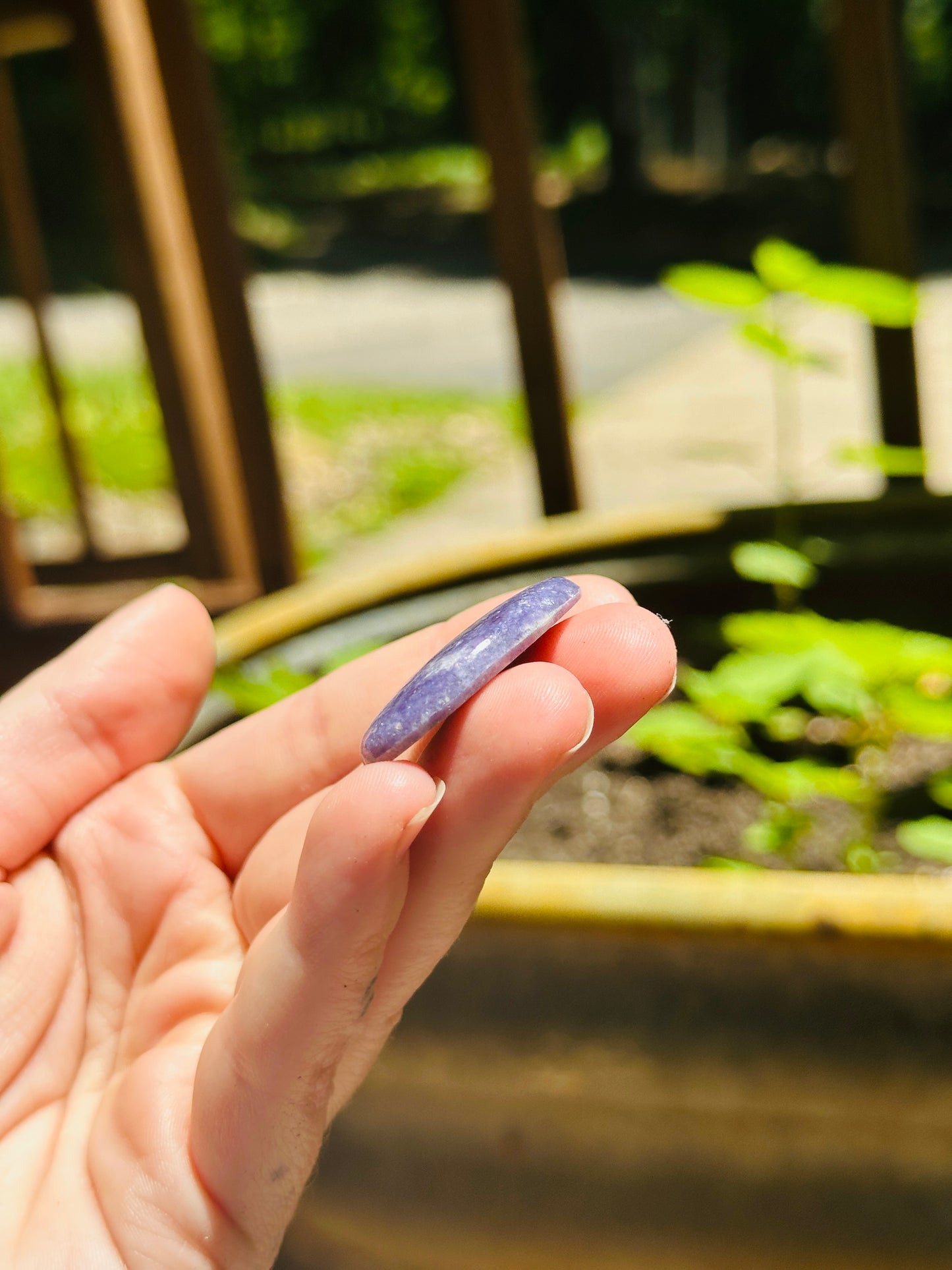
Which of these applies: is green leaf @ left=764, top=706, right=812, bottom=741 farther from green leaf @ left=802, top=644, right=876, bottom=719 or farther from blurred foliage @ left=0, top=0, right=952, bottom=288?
blurred foliage @ left=0, top=0, right=952, bottom=288

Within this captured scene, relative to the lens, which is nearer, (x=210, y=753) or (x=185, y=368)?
(x=210, y=753)

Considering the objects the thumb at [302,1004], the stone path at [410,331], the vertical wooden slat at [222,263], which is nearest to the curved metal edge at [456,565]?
the vertical wooden slat at [222,263]

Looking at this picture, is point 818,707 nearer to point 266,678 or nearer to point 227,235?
point 266,678

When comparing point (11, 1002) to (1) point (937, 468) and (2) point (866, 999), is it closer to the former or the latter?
(2) point (866, 999)

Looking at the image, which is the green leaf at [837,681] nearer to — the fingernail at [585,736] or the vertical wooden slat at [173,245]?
the fingernail at [585,736]

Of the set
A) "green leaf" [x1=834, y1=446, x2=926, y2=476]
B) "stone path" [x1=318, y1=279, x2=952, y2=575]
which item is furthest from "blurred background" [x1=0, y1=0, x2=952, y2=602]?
"green leaf" [x1=834, y1=446, x2=926, y2=476]

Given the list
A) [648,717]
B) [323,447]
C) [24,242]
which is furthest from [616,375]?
[648,717]

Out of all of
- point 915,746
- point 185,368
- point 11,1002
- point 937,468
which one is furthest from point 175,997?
point 937,468
